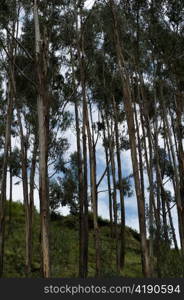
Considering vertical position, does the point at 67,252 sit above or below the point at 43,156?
below

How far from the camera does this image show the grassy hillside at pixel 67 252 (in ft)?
33.3

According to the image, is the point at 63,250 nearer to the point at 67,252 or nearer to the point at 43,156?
the point at 67,252

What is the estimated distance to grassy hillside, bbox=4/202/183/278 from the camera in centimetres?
1015

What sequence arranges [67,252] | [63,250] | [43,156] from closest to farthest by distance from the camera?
[43,156]
[63,250]
[67,252]

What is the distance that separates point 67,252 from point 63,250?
2566mm

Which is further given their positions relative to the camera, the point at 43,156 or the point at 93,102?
the point at 93,102

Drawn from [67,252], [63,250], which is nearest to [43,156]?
[63,250]

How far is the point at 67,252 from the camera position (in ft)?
50.8

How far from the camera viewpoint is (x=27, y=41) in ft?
48.8

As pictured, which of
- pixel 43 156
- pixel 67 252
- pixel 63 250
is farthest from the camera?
pixel 67 252

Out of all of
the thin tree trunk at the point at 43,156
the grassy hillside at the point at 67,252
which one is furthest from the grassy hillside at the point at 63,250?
the thin tree trunk at the point at 43,156

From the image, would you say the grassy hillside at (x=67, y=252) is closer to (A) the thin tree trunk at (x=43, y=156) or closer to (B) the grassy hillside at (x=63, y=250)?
(B) the grassy hillside at (x=63, y=250)

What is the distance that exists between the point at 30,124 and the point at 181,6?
7.36 m

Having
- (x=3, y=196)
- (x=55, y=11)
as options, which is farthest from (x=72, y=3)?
(x=3, y=196)
